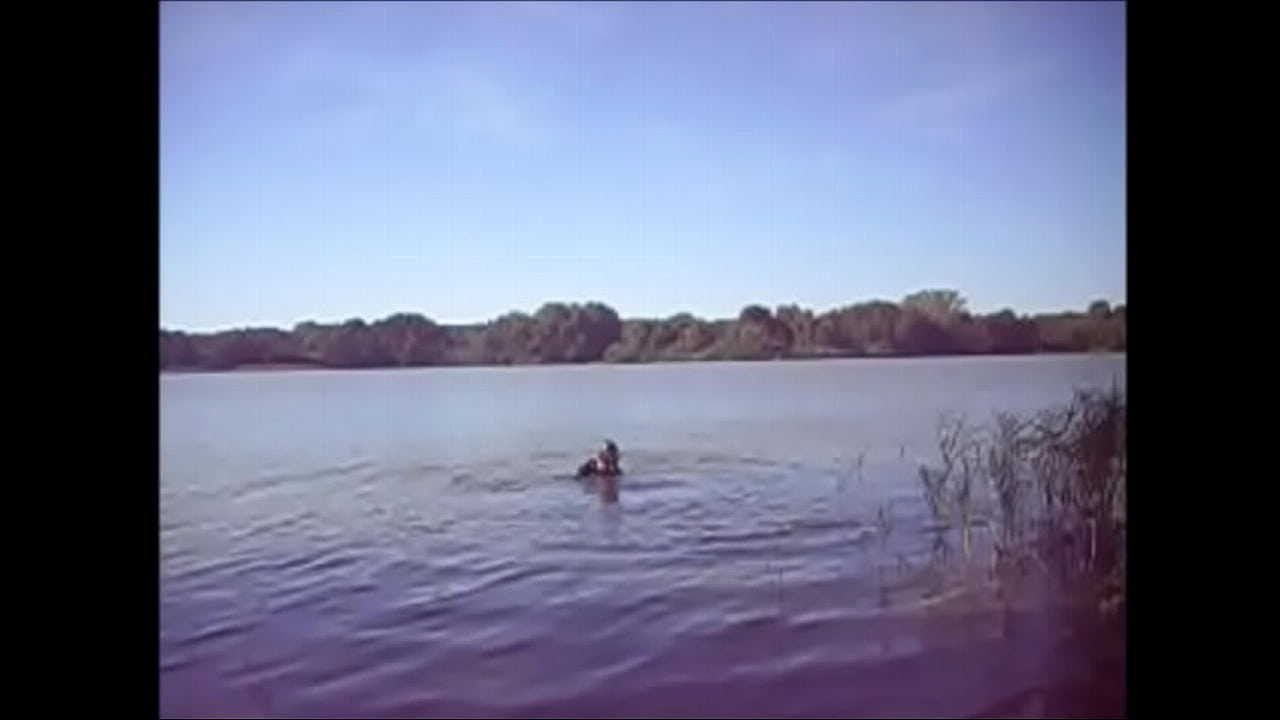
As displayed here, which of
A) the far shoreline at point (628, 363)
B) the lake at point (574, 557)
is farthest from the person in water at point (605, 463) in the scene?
the far shoreline at point (628, 363)

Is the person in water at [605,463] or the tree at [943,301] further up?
the tree at [943,301]

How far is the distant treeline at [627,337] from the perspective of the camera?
2945mm

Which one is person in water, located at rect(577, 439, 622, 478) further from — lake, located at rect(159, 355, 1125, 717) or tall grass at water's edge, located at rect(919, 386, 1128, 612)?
tall grass at water's edge, located at rect(919, 386, 1128, 612)

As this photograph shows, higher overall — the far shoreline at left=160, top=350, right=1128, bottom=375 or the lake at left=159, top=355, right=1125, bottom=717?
the far shoreline at left=160, top=350, right=1128, bottom=375

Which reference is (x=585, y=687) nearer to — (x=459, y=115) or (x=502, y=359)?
(x=502, y=359)

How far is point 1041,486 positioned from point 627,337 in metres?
1.06

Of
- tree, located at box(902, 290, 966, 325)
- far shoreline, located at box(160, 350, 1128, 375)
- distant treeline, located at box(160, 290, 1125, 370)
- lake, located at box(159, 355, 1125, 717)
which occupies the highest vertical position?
tree, located at box(902, 290, 966, 325)

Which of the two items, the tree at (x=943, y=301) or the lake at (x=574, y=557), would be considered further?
the tree at (x=943, y=301)

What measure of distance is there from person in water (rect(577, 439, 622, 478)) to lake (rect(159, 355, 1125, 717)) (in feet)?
0.07

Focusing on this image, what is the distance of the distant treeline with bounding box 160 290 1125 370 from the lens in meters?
2.95

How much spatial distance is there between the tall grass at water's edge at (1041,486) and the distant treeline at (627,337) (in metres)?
0.19

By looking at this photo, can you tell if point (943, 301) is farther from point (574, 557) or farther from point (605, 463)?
point (574, 557)

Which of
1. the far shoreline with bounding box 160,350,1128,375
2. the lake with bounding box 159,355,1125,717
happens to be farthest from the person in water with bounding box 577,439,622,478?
the far shoreline with bounding box 160,350,1128,375

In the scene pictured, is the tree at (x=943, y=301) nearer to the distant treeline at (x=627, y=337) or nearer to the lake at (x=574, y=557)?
the distant treeline at (x=627, y=337)
